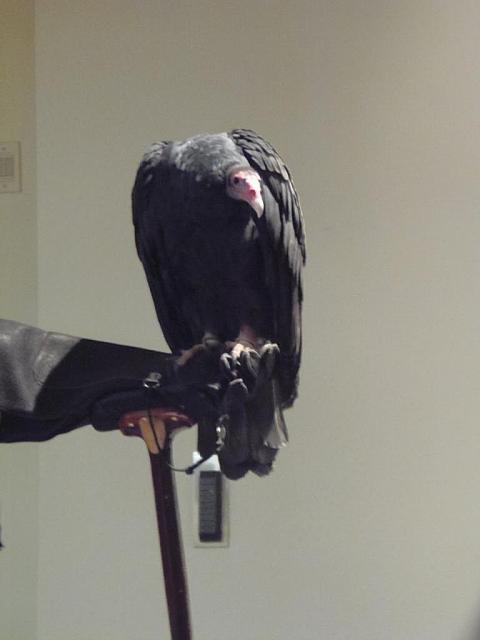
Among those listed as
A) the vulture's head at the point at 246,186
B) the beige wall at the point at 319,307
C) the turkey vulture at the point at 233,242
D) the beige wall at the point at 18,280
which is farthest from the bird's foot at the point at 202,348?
the beige wall at the point at 18,280

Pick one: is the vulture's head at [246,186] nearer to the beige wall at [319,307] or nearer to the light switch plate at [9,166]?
the beige wall at [319,307]

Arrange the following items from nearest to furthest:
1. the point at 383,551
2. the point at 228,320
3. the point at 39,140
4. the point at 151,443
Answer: the point at 151,443, the point at 228,320, the point at 383,551, the point at 39,140

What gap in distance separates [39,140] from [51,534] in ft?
2.79

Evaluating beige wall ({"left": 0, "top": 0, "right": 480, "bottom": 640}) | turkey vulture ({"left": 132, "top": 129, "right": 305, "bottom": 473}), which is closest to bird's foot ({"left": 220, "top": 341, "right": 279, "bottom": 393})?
turkey vulture ({"left": 132, "top": 129, "right": 305, "bottom": 473})

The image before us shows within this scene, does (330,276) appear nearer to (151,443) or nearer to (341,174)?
(341,174)

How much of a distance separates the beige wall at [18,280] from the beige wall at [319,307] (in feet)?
0.13

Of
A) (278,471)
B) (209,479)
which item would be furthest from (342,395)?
(209,479)

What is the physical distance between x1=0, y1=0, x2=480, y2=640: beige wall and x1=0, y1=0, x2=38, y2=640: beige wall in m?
0.04

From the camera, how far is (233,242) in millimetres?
1118

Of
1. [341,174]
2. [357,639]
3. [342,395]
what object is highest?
[341,174]

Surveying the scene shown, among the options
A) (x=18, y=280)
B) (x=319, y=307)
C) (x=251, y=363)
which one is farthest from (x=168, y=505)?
(x=18, y=280)

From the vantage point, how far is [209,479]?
1.73 m

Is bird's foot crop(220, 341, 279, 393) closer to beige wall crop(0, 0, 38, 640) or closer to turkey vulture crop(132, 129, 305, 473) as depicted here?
turkey vulture crop(132, 129, 305, 473)

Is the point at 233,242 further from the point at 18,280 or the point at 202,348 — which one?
the point at 18,280
